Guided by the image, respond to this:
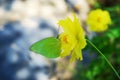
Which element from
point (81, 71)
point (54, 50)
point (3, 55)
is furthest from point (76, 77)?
point (54, 50)

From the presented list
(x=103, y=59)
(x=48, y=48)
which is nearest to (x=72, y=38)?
(x=48, y=48)

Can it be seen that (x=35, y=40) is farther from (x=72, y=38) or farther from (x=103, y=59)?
(x=72, y=38)

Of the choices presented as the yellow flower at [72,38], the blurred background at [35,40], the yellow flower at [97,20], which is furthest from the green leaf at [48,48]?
the yellow flower at [97,20]

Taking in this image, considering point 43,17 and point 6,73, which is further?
point 43,17

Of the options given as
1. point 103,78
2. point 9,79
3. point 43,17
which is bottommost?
point 103,78

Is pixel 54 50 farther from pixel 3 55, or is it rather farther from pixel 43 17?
pixel 43 17

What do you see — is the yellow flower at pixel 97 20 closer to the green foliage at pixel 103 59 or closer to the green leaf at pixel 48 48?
the green foliage at pixel 103 59

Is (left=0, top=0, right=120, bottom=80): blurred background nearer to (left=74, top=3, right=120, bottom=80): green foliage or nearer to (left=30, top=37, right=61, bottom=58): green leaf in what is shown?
(left=74, top=3, right=120, bottom=80): green foliage

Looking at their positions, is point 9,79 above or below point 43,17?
below
